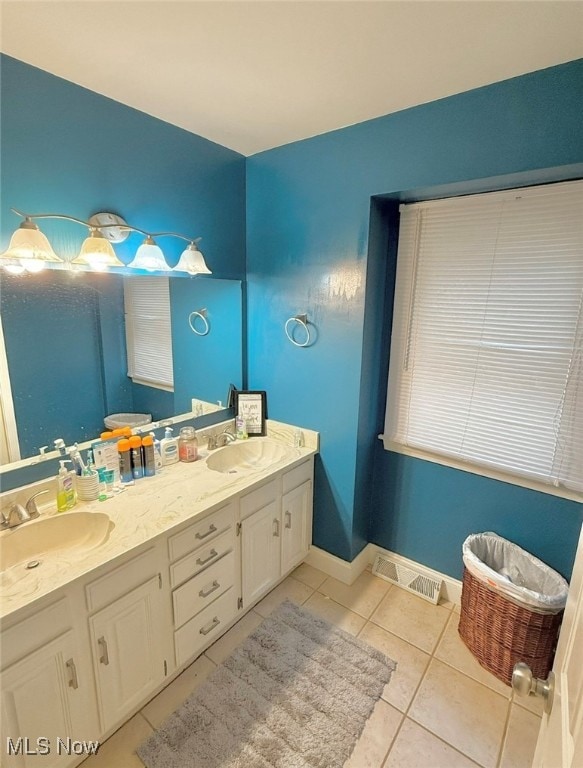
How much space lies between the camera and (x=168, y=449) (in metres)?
1.95

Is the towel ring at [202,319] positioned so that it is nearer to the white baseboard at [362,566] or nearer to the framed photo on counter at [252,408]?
the framed photo on counter at [252,408]

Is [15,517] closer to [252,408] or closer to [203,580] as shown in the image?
[203,580]

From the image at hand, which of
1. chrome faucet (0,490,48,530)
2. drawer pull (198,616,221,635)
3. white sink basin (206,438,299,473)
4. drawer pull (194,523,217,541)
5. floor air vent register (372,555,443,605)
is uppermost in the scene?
chrome faucet (0,490,48,530)

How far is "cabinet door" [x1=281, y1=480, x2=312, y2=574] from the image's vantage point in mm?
2100

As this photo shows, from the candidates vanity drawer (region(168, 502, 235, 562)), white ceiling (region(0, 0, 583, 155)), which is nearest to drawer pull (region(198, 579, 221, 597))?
vanity drawer (region(168, 502, 235, 562))

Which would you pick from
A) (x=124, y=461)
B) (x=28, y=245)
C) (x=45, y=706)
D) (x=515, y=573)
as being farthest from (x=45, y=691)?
(x=515, y=573)

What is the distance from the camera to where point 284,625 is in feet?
6.29

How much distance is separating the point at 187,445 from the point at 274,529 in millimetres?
663

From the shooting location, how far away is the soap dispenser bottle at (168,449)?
76.2 inches

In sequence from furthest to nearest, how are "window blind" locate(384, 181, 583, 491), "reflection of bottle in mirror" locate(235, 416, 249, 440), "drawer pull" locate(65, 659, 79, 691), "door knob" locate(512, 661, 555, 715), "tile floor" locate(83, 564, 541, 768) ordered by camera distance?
1. "reflection of bottle in mirror" locate(235, 416, 249, 440)
2. "window blind" locate(384, 181, 583, 491)
3. "tile floor" locate(83, 564, 541, 768)
4. "drawer pull" locate(65, 659, 79, 691)
5. "door knob" locate(512, 661, 555, 715)

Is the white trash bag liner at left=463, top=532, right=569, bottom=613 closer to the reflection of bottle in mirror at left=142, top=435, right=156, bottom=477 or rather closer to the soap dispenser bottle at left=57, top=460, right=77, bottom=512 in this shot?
the reflection of bottle in mirror at left=142, top=435, right=156, bottom=477

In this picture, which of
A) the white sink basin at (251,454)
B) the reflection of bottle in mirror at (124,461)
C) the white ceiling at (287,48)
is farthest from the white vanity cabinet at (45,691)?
the white ceiling at (287,48)

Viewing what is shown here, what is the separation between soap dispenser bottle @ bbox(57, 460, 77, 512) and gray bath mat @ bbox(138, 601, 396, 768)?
94 cm

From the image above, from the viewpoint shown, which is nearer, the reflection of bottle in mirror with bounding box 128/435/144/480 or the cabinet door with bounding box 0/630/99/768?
the cabinet door with bounding box 0/630/99/768
